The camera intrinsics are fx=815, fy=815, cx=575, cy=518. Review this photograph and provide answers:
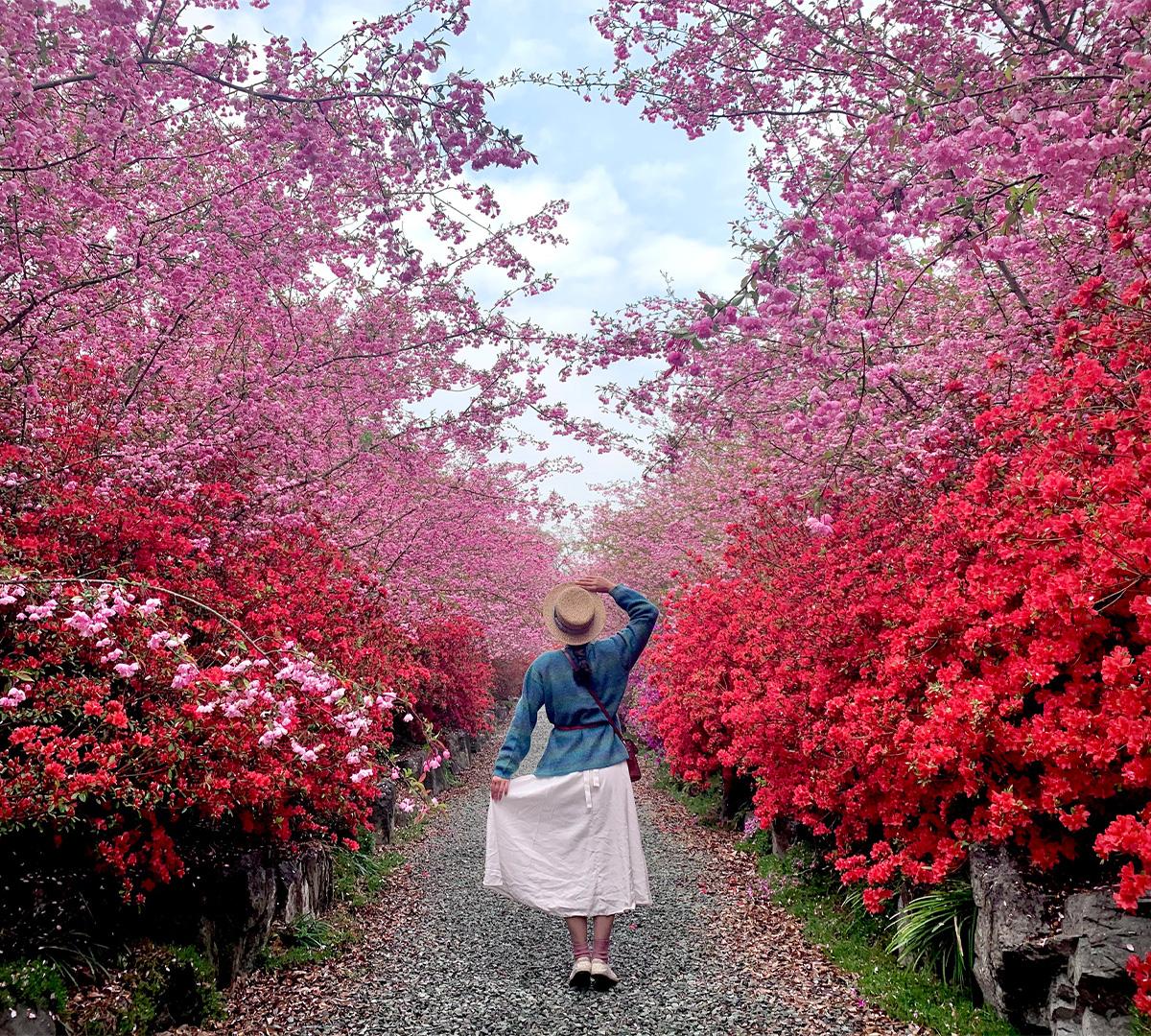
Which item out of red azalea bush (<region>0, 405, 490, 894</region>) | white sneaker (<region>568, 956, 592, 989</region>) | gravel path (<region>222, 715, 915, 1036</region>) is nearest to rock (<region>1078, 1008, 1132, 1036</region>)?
gravel path (<region>222, 715, 915, 1036</region>)

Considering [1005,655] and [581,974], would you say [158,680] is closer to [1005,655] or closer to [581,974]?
[581,974]

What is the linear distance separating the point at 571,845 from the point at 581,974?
67 cm

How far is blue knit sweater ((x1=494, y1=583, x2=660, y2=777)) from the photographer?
4637mm

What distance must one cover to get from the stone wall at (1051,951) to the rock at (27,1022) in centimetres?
391

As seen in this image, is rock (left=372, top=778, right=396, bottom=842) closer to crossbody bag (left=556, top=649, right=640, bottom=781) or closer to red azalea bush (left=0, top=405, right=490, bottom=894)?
red azalea bush (left=0, top=405, right=490, bottom=894)

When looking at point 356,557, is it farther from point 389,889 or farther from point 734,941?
point 734,941

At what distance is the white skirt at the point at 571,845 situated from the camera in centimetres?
449

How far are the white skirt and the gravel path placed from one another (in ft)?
1.64

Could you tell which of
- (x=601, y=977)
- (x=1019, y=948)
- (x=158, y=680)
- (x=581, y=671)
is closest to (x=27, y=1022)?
(x=158, y=680)

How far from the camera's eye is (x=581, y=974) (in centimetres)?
446

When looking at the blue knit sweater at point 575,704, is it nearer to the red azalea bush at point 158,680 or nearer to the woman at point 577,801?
the woman at point 577,801

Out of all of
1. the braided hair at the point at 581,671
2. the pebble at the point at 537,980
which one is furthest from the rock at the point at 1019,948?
the braided hair at the point at 581,671

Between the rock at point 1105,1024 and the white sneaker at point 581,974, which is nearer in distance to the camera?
the rock at point 1105,1024

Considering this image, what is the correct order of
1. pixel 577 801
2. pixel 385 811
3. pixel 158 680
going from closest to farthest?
pixel 158 680 < pixel 577 801 < pixel 385 811
